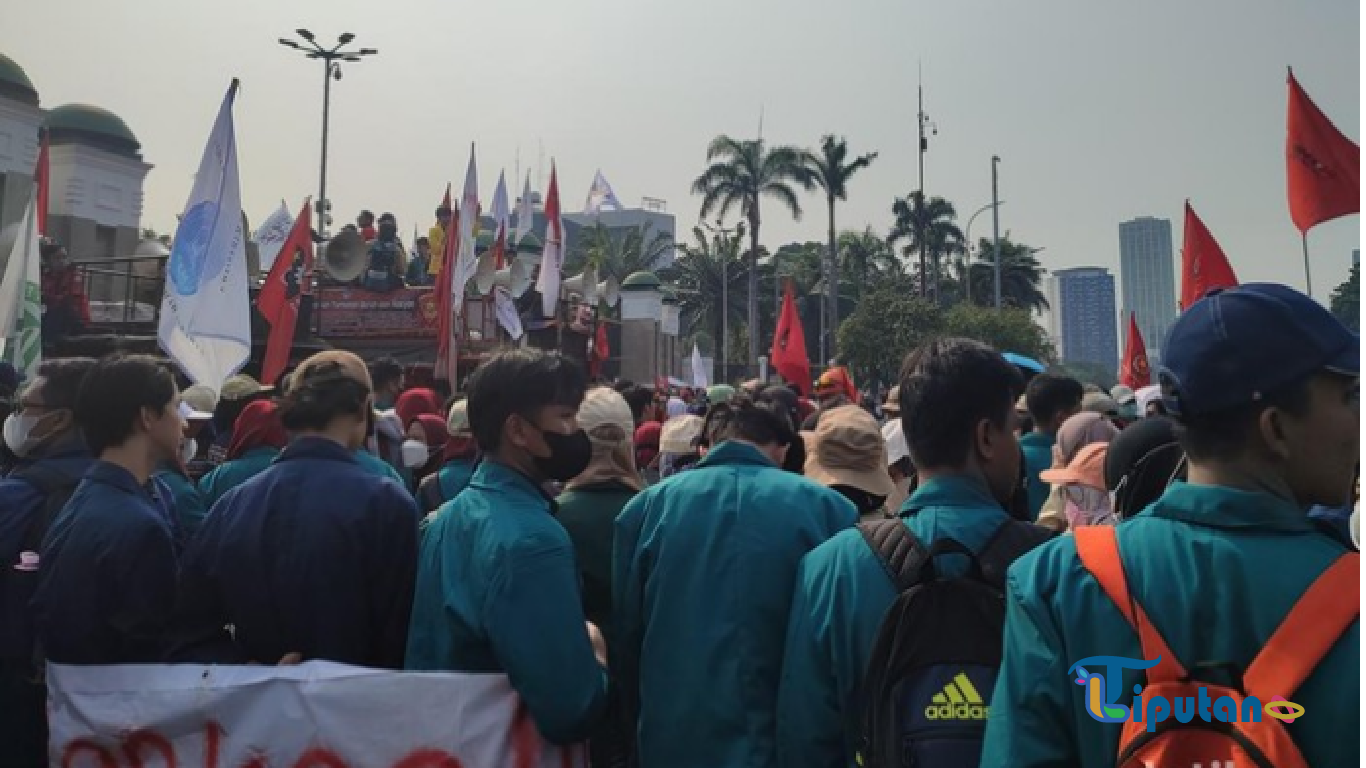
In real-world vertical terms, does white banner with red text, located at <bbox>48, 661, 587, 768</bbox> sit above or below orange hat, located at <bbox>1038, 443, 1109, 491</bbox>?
below

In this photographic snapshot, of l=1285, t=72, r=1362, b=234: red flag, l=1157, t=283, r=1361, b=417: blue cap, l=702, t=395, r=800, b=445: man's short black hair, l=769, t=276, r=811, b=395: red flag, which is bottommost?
l=702, t=395, r=800, b=445: man's short black hair

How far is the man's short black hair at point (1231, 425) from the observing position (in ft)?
5.14

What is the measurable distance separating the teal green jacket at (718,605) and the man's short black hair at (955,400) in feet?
1.67

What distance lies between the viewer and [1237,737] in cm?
133

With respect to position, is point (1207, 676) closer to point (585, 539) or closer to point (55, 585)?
point (585, 539)

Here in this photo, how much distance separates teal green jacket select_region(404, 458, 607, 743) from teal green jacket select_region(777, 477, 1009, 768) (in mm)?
489

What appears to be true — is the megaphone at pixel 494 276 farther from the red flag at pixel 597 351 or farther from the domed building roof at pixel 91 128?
the domed building roof at pixel 91 128

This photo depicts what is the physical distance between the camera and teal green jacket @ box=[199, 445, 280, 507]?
4.45 m

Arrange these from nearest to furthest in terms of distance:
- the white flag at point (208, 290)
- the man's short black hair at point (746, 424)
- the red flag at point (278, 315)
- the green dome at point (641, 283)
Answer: the man's short black hair at point (746, 424)
the white flag at point (208, 290)
the red flag at point (278, 315)
the green dome at point (641, 283)

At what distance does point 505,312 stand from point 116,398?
1477 centimetres

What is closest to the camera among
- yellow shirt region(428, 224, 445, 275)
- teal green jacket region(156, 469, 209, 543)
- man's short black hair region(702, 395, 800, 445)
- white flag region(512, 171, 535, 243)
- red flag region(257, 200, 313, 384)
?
man's short black hair region(702, 395, 800, 445)

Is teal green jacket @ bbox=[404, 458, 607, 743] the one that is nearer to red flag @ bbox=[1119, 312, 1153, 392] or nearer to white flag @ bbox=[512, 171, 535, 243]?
red flag @ bbox=[1119, 312, 1153, 392]

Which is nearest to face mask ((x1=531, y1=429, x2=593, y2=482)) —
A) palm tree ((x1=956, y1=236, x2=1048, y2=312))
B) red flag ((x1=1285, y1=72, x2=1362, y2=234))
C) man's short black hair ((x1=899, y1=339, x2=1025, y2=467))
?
man's short black hair ((x1=899, y1=339, x2=1025, y2=467))

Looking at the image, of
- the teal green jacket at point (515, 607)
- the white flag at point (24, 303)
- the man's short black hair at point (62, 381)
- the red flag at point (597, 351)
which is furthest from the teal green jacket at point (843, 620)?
the red flag at point (597, 351)
